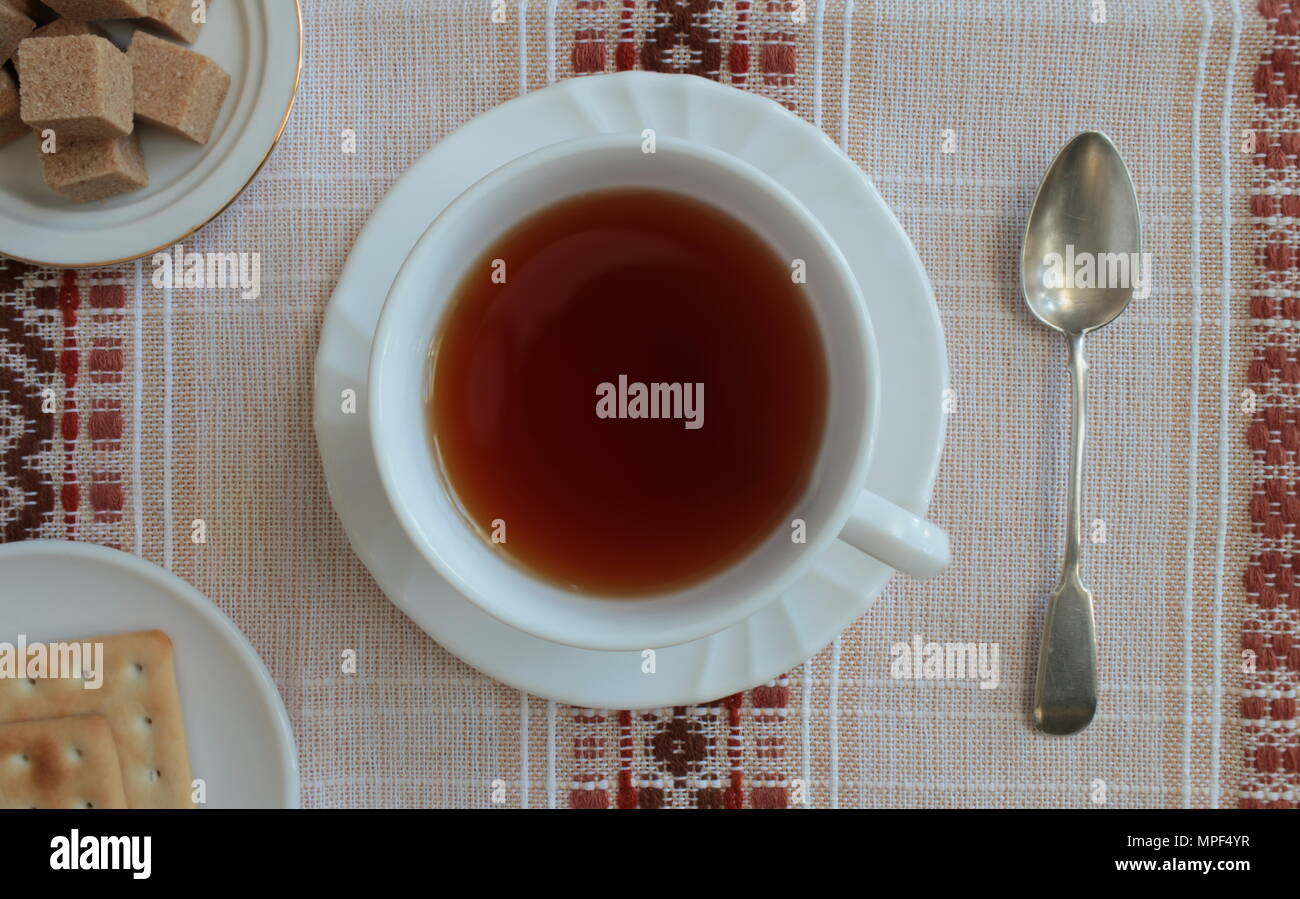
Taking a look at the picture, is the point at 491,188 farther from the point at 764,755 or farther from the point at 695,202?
the point at 764,755

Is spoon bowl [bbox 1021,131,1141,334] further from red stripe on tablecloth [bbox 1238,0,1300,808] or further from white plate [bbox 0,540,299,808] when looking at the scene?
white plate [bbox 0,540,299,808]

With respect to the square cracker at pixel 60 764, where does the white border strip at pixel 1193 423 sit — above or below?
above

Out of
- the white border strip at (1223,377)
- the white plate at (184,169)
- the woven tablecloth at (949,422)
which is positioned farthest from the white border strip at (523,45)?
the white border strip at (1223,377)

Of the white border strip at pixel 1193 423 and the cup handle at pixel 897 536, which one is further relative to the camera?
the white border strip at pixel 1193 423

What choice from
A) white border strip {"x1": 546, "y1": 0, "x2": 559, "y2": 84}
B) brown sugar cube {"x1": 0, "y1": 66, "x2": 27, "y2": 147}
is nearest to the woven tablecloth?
white border strip {"x1": 546, "y1": 0, "x2": 559, "y2": 84}

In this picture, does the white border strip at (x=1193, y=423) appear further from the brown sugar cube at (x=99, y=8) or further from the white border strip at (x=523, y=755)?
the brown sugar cube at (x=99, y=8)

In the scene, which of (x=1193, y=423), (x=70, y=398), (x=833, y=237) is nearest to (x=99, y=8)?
(x=70, y=398)

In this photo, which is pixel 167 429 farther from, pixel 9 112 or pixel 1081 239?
pixel 1081 239
